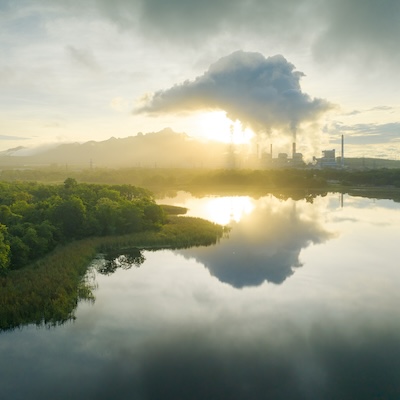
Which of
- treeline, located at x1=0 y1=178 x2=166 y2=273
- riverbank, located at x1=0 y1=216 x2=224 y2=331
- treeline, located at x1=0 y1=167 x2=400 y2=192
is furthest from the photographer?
treeline, located at x1=0 y1=167 x2=400 y2=192

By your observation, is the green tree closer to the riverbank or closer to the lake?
the riverbank

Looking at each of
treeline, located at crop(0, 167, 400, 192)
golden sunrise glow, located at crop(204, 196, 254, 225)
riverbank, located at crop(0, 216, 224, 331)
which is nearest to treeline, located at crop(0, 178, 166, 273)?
riverbank, located at crop(0, 216, 224, 331)

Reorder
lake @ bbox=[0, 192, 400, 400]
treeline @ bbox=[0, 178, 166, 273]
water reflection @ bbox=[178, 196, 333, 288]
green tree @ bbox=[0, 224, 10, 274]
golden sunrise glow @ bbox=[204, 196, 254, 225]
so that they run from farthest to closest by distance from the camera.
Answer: golden sunrise glow @ bbox=[204, 196, 254, 225] → water reflection @ bbox=[178, 196, 333, 288] → treeline @ bbox=[0, 178, 166, 273] → green tree @ bbox=[0, 224, 10, 274] → lake @ bbox=[0, 192, 400, 400]

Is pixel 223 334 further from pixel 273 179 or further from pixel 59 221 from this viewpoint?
pixel 273 179

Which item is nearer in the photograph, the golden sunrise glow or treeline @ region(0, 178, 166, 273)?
treeline @ region(0, 178, 166, 273)

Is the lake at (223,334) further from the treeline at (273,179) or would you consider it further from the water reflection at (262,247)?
the treeline at (273,179)

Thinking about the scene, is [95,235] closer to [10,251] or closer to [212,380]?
[10,251]

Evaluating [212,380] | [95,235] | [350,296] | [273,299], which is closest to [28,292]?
[212,380]
